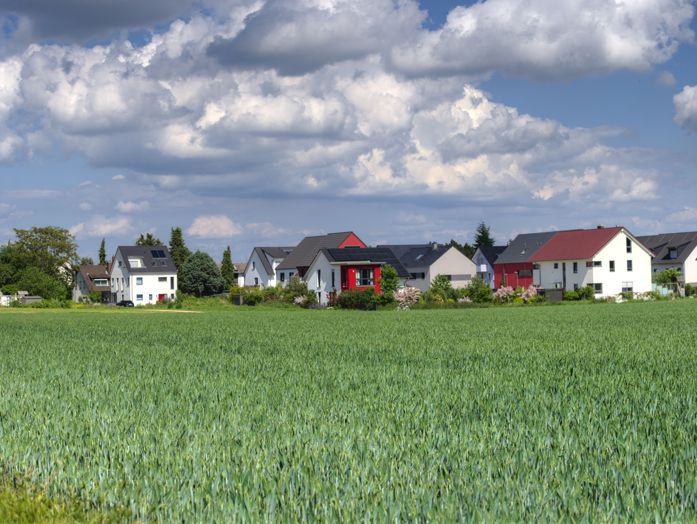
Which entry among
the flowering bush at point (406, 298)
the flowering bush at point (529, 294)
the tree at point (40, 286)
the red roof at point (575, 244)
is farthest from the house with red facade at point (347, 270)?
the tree at point (40, 286)

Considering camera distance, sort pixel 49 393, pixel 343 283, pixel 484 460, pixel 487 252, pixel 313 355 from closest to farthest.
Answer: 1. pixel 484 460
2. pixel 49 393
3. pixel 313 355
4. pixel 343 283
5. pixel 487 252

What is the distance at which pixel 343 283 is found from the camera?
83875 mm

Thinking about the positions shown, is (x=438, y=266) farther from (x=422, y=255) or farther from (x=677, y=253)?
(x=677, y=253)

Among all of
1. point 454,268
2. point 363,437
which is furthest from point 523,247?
point 363,437

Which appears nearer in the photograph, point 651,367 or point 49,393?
point 49,393

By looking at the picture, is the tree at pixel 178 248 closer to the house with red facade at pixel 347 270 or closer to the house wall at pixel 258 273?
→ the house wall at pixel 258 273

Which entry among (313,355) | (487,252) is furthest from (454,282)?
(313,355)

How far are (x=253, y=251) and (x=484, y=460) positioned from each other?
357ft

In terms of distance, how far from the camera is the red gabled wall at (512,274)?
100681mm

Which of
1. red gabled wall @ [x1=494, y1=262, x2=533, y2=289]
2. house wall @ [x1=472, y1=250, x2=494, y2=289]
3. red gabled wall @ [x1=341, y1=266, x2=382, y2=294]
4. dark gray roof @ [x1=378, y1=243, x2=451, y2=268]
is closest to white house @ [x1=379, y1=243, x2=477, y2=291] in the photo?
dark gray roof @ [x1=378, y1=243, x2=451, y2=268]

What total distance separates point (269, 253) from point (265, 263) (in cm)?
143

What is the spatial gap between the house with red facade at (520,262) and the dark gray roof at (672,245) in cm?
1873

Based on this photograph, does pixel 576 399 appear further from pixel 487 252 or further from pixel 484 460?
pixel 487 252

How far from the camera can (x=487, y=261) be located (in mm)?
113562
